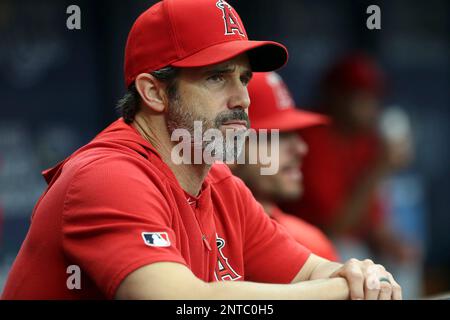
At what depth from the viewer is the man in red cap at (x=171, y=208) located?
6.89 ft

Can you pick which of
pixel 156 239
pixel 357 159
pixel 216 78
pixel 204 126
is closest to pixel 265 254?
pixel 204 126

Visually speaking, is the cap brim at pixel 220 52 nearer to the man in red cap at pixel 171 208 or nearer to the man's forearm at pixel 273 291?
the man in red cap at pixel 171 208

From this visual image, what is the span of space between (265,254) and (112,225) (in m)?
0.80

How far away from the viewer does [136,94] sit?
104 inches

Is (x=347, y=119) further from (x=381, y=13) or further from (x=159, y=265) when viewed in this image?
(x=159, y=265)

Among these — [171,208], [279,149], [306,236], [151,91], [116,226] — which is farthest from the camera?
[279,149]

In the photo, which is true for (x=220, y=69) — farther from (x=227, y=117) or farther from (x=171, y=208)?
(x=171, y=208)

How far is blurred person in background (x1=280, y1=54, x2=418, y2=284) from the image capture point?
19.4 feet

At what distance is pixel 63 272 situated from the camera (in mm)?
2248

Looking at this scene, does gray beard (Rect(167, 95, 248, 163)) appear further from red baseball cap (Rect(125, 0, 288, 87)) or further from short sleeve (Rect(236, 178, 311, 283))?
short sleeve (Rect(236, 178, 311, 283))

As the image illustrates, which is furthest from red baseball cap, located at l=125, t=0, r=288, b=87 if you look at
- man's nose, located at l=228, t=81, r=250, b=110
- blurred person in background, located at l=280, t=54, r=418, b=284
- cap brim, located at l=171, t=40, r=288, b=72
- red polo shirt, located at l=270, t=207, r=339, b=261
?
blurred person in background, located at l=280, t=54, r=418, b=284

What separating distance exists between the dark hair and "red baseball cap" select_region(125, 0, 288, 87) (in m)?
0.02

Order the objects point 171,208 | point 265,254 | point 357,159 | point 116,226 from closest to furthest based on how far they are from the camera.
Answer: point 116,226 < point 171,208 < point 265,254 < point 357,159
